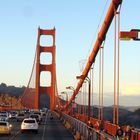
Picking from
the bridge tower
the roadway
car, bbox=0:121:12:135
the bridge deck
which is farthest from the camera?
the bridge tower

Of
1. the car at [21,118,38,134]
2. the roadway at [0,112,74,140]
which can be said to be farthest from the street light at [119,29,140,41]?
the car at [21,118,38,134]

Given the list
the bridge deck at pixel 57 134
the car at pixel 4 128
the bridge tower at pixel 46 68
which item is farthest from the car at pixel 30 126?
the bridge tower at pixel 46 68

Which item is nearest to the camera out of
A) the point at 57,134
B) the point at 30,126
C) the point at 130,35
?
the point at 130,35

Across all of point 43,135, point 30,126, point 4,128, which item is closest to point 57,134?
point 43,135

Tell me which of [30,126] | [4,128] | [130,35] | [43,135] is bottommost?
[43,135]

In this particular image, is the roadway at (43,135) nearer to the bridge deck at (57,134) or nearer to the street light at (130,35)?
the bridge deck at (57,134)

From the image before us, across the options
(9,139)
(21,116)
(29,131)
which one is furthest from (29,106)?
(9,139)

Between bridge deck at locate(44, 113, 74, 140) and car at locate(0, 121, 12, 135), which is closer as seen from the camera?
bridge deck at locate(44, 113, 74, 140)

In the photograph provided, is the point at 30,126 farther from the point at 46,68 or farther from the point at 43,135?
the point at 46,68

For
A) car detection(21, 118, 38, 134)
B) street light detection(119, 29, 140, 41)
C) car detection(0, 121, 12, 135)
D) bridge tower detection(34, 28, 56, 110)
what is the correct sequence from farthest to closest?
bridge tower detection(34, 28, 56, 110)
car detection(21, 118, 38, 134)
car detection(0, 121, 12, 135)
street light detection(119, 29, 140, 41)

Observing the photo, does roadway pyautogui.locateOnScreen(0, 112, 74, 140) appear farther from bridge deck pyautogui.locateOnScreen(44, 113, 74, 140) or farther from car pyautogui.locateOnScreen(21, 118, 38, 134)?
car pyautogui.locateOnScreen(21, 118, 38, 134)

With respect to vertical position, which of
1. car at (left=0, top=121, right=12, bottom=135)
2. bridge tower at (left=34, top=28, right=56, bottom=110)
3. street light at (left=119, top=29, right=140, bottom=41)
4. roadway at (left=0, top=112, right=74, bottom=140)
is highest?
bridge tower at (left=34, top=28, right=56, bottom=110)

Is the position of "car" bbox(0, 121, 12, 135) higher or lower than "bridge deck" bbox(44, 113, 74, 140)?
higher

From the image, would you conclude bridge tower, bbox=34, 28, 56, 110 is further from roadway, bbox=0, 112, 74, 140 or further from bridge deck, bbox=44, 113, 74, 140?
roadway, bbox=0, 112, 74, 140
